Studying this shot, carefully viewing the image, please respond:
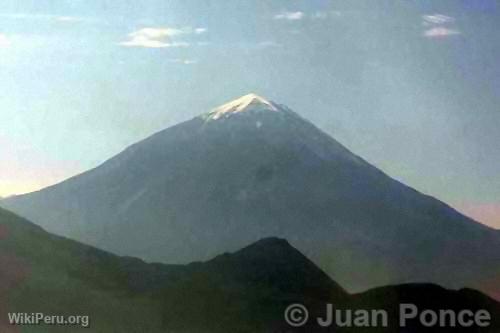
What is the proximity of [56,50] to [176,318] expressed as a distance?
1361mm

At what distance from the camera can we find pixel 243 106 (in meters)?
3.79

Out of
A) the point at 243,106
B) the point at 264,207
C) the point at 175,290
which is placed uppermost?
the point at 243,106

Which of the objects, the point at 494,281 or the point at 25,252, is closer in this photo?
the point at 494,281

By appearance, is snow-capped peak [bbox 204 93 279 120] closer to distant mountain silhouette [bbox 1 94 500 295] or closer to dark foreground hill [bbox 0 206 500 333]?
distant mountain silhouette [bbox 1 94 500 295]

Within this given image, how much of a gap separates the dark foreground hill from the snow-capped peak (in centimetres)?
60

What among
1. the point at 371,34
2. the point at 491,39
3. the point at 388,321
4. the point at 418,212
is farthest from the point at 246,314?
the point at 491,39

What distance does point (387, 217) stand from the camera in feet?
12.2

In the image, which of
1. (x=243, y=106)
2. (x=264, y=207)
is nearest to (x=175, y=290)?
(x=264, y=207)

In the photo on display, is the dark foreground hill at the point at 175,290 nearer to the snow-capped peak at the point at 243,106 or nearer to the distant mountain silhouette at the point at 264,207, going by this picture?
the distant mountain silhouette at the point at 264,207

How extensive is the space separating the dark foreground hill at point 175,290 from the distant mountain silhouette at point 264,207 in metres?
0.06

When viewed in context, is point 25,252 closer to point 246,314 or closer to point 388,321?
point 246,314

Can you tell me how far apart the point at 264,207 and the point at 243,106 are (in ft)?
1.53

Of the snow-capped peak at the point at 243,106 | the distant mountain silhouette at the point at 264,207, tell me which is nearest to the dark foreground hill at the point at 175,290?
the distant mountain silhouette at the point at 264,207

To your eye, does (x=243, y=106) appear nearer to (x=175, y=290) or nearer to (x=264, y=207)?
(x=264, y=207)
